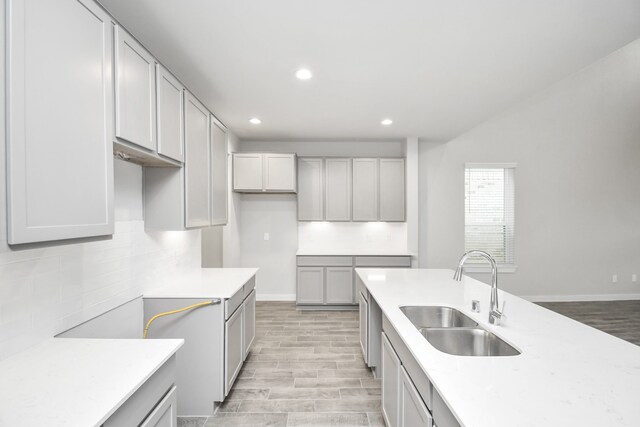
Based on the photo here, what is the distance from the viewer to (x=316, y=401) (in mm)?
2352

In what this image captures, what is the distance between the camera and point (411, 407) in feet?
4.53

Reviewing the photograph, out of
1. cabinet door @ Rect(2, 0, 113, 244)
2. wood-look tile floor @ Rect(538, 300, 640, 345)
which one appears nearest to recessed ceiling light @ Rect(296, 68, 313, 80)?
cabinet door @ Rect(2, 0, 113, 244)

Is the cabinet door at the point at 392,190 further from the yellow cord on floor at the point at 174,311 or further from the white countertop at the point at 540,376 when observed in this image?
the yellow cord on floor at the point at 174,311

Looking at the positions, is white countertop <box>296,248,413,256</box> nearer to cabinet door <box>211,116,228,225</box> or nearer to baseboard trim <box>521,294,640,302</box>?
cabinet door <box>211,116,228,225</box>

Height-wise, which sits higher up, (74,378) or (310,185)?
(310,185)

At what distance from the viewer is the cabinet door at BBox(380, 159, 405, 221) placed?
4.73m

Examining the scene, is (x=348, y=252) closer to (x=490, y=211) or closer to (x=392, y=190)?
(x=392, y=190)

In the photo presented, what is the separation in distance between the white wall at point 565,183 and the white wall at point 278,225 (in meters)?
0.92

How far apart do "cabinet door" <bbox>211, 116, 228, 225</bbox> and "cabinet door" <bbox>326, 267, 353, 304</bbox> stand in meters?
2.04

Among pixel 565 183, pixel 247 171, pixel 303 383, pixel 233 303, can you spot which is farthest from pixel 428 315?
pixel 565 183

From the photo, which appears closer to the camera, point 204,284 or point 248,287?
point 204,284

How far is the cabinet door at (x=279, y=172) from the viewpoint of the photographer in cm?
451

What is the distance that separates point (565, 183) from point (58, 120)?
6522mm

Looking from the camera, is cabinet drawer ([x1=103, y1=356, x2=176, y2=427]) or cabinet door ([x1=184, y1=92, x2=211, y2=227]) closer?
cabinet drawer ([x1=103, y1=356, x2=176, y2=427])
